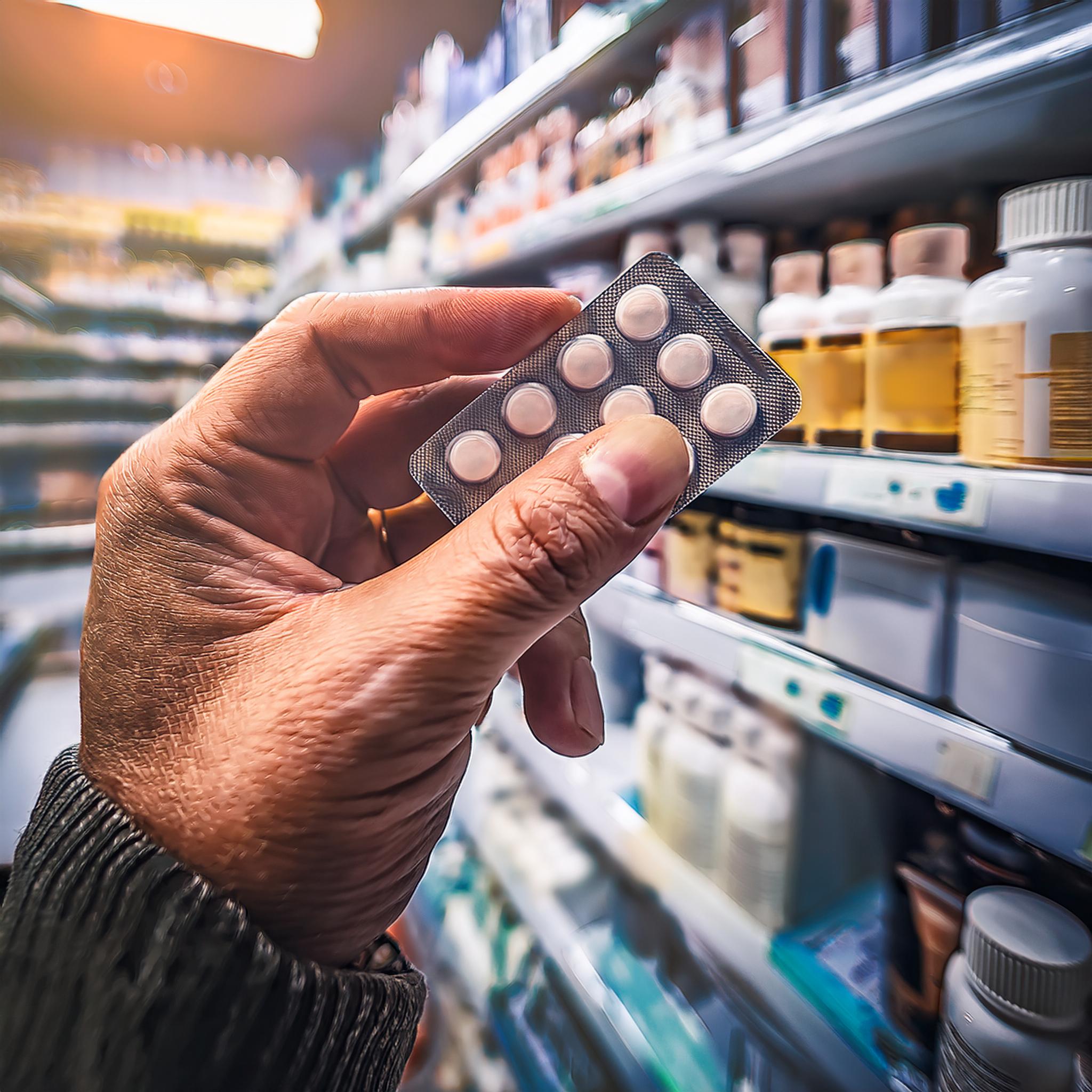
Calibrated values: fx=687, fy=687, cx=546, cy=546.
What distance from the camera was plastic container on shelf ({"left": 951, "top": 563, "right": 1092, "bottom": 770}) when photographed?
51 centimetres

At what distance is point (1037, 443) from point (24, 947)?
2.57 ft

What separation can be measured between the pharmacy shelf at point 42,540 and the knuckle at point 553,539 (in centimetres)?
370

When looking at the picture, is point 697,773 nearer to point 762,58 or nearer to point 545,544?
point 545,544

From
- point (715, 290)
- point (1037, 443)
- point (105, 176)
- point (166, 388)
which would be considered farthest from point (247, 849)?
point (105, 176)

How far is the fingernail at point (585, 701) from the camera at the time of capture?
0.65 metres

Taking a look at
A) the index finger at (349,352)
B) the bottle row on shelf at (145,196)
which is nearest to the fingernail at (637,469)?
the index finger at (349,352)

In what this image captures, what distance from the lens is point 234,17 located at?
2.05 metres

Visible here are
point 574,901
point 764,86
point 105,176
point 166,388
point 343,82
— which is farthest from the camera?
point 166,388

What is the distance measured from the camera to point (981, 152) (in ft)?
2.23

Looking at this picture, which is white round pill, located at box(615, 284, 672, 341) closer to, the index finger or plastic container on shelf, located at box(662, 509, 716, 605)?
the index finger

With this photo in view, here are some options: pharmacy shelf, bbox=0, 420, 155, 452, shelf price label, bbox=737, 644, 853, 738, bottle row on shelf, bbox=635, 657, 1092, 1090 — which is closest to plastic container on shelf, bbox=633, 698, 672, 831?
bottle row on shelf, bbox=635, 657, 1092, 1090

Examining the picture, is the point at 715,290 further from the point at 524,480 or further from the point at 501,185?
the point at 501,185

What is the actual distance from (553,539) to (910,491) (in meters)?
0.36

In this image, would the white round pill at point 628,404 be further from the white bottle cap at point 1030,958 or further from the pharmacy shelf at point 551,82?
the pharmacy shelf at point 551,82
